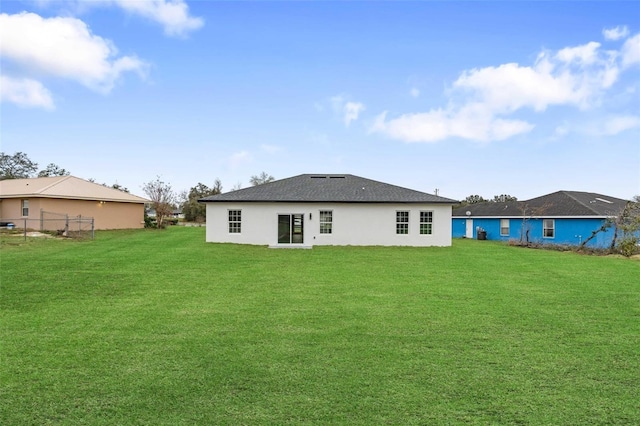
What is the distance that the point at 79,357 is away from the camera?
16.5 ft

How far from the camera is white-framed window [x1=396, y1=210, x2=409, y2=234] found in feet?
74.7

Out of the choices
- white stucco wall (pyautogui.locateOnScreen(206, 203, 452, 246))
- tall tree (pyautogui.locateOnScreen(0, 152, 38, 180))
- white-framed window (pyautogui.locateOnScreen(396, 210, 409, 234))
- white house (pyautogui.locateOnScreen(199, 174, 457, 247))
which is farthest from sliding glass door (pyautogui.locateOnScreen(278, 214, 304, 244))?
tall tree (pyautogui.locateOnScreen(0, 152, 38, 180))

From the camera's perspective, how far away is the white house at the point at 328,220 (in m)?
22.5

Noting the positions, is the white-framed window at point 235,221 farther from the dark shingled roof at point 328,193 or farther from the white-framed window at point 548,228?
the white-framed window at point 548,228

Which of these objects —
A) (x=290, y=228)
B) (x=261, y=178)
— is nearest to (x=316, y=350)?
(x=290, y=228)

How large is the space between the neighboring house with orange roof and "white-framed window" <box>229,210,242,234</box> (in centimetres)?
1396

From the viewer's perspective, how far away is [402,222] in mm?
22781

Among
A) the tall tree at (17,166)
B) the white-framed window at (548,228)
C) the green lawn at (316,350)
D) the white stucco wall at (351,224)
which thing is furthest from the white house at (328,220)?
the tall tree at (17,166)

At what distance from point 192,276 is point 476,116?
17.7 m

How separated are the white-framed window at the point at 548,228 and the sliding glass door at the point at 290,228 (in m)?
16.8

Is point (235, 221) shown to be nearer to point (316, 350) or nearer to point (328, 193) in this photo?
point (328, 193)

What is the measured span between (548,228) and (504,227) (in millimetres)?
3499

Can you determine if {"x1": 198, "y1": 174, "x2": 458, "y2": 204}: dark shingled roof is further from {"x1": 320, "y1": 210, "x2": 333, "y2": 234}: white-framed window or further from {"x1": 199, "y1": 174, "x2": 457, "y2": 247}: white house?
{"x1": 320, "y1": 210, "x2": 333, "y2": 234}: white-framed window

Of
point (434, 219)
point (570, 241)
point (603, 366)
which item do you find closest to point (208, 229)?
point (434, 219)
